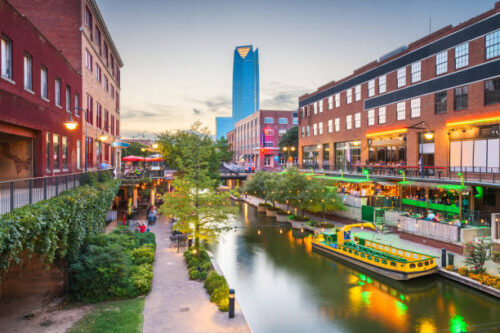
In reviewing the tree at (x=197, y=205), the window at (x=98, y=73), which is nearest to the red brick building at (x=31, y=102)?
the tree at (x=197, y=205)

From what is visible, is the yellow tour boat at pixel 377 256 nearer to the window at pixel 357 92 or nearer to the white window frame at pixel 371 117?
the white window frame at pixel 371 117

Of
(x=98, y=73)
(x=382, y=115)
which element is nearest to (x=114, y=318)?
(x=98, y=73)

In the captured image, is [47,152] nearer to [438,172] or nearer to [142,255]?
[142,255]

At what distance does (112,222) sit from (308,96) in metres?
44.1

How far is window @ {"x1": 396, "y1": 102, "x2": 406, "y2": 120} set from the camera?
132ft

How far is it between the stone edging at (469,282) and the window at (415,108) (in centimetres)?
2246

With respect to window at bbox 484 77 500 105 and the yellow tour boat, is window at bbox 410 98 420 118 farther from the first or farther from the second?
the yellow tour boat

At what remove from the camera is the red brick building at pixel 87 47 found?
27125 millimetres

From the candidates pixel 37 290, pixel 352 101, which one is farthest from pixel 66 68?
pixel 352 101

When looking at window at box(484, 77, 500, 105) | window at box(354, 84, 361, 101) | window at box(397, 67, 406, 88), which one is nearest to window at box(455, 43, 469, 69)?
window at box(484, 77, 500, 105)

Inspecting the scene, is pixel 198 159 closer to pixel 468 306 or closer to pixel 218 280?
pixel 218 280

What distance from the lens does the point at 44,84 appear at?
1812 cm

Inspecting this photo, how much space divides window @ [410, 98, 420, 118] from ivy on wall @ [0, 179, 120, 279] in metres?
35.2

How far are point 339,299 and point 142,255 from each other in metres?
12.3
